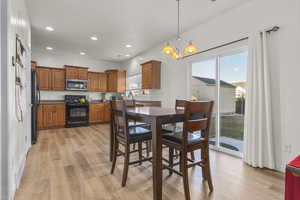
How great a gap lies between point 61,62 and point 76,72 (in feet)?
2.37

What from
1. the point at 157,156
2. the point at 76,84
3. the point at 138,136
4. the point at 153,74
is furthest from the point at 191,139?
the point at 76,84

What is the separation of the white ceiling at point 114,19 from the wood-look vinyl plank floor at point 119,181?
276cm

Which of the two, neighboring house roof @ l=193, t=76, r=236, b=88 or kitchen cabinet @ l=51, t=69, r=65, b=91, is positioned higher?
kitchen cabinet @ l=51, t=69, r=65, b=91

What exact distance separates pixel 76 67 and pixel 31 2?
3203mm

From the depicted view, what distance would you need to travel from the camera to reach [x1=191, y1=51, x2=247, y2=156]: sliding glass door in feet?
9.70

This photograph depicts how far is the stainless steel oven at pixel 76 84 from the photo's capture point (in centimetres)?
566

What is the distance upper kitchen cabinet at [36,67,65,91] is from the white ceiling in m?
0.97

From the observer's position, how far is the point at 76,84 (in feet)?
19.1

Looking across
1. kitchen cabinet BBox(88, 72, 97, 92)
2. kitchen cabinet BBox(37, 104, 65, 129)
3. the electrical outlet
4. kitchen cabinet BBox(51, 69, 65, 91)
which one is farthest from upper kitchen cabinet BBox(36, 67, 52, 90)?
the electrical outlet

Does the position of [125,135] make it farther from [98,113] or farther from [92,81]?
[92,81]

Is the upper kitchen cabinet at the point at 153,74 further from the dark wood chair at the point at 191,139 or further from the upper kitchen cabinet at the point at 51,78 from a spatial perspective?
the upper kitchen cabinet at the point at 51,78

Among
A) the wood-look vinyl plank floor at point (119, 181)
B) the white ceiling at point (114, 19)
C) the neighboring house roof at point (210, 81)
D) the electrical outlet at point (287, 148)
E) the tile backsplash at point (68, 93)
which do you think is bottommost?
the wood-look vinyl plank floor at point (119, 181)

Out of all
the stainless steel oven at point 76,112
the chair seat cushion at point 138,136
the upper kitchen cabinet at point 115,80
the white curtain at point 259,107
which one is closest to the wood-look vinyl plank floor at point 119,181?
the white curtain at point 259,107

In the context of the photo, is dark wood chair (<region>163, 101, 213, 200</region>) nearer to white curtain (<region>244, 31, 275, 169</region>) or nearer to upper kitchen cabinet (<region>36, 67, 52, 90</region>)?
white curtain (<region>244, 31, 275, 169</region>)
